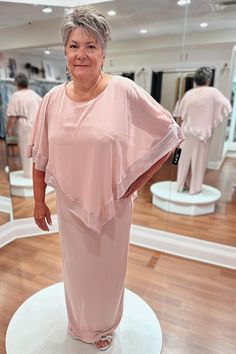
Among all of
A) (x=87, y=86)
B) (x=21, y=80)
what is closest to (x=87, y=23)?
(x=87, y=86)

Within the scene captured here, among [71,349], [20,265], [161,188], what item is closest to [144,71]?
[161,188]

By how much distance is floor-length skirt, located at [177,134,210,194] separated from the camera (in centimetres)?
305

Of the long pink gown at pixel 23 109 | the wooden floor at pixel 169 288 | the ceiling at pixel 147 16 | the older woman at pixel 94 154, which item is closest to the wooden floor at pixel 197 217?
the long pink gown at pixel 23 109

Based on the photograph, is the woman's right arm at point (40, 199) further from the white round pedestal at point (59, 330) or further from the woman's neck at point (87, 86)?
the white round pedestal at point (59, 330)

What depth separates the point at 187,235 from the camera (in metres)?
2.62

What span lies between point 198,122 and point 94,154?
2171 millimetres

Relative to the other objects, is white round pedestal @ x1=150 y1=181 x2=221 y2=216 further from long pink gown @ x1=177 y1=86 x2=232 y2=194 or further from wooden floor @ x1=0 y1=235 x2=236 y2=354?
wooden floor @ x1=0 y1=235 x2=236 y2=354

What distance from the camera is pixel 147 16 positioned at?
2.28 metres

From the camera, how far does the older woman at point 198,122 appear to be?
8.83 ft

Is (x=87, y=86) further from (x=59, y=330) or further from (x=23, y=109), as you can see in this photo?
(x=23, y=109)

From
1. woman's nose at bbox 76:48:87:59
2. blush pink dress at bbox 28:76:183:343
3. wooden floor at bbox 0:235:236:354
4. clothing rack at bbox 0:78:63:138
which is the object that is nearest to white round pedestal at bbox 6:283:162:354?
wooden floor at bbox 0:235:236:354

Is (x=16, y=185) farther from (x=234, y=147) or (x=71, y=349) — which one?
(x=234, y=147)
